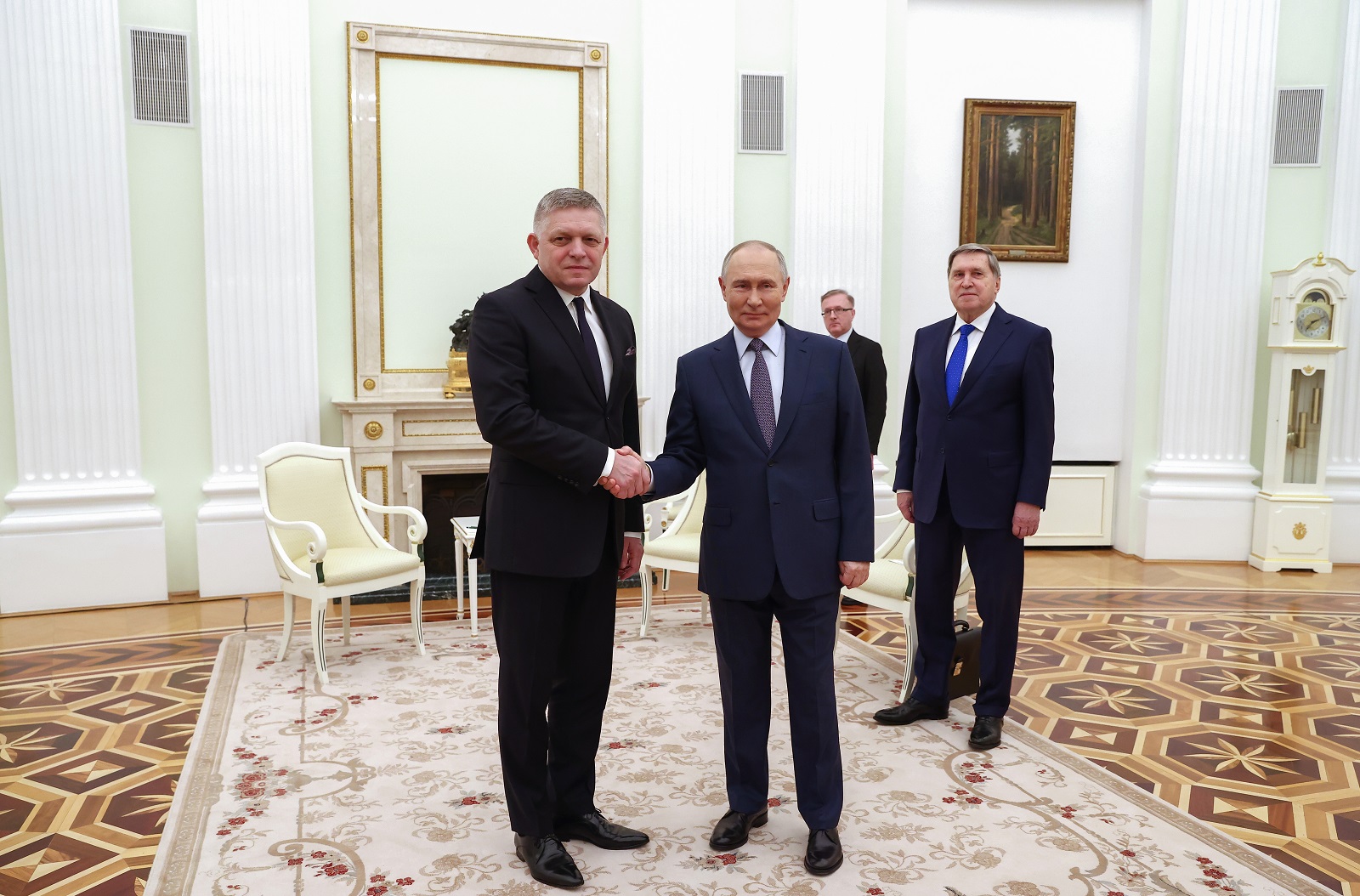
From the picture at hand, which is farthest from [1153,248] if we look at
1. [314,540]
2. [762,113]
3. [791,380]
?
[314,540]

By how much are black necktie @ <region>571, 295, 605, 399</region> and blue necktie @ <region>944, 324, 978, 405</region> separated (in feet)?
5.21

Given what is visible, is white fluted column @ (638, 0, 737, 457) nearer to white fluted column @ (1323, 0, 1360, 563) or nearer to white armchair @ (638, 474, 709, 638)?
white armchair @ (638, 474, 709, 638)

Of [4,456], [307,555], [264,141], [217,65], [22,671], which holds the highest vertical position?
[217,65]

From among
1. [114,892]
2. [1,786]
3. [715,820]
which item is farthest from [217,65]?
[715,820]

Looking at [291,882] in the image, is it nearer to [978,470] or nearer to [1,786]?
[1,786]

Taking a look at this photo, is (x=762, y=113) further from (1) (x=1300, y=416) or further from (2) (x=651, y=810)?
(2) (x=651, y=810)

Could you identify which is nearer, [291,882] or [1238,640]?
[291,882]

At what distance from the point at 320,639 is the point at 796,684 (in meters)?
2.69

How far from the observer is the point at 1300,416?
7023mm

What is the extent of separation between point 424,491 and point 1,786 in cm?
348

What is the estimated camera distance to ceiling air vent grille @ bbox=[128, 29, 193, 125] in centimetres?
581

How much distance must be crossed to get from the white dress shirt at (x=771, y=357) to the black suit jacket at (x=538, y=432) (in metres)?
0.41

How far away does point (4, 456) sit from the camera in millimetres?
5730

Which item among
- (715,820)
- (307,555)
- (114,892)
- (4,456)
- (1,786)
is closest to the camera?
(114,892)
